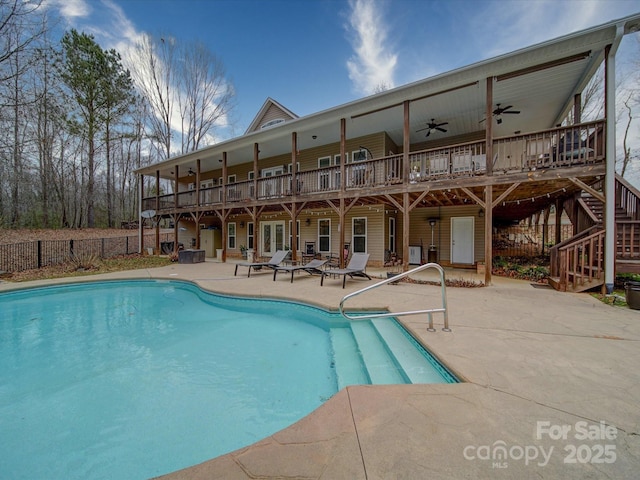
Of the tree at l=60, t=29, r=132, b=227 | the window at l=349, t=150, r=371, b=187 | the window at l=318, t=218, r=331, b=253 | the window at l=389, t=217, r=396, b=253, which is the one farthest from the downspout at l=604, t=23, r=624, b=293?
the tree at l=60, t=29, r=132, b=227

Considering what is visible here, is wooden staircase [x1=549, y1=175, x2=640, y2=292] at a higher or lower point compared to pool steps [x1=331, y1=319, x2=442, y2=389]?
higher

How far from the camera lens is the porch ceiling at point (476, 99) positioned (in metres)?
6.45

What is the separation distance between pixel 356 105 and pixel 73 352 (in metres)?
9.69

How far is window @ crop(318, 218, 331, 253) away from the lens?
13.5 metres

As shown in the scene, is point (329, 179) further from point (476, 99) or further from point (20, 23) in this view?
point (20, 23)

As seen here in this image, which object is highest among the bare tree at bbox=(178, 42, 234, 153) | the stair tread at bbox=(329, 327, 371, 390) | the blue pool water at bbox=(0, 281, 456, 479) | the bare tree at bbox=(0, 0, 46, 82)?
the bare tree at bbox=(178, 42, 234, 153)

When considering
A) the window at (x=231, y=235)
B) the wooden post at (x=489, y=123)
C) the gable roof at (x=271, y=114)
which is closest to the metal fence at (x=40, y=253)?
the window at (x=231, y=235)

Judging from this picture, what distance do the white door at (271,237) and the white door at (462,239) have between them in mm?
8772

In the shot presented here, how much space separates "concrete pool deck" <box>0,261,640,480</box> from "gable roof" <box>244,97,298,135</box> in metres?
15.8

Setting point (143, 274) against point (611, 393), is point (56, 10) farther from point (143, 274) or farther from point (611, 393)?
point (611, 393)

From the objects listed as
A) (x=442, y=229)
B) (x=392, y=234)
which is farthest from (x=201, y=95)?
(x=442, y=229)

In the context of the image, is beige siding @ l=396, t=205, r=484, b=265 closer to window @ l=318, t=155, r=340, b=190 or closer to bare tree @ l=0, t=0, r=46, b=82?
window @ l=318, t=155, r=340, b=190

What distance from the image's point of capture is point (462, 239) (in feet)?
38.8

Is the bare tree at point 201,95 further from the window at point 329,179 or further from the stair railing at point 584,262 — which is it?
the stair railing at point 584,262
